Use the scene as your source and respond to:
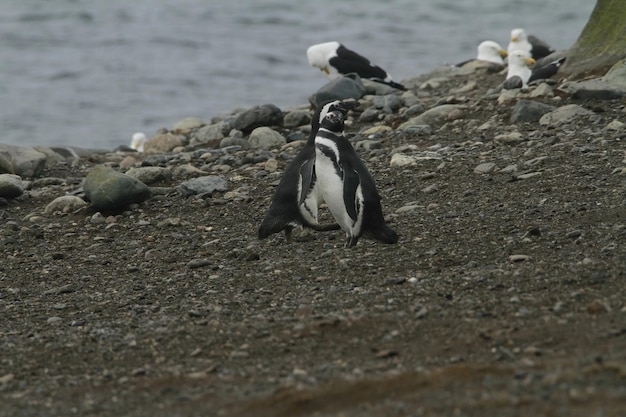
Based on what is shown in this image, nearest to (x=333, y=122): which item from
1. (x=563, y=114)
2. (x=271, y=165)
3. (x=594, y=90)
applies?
(x=271, y=165)

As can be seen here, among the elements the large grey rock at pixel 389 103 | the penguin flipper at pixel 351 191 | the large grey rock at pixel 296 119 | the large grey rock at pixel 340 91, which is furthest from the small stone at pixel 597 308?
the large grey rock at pixel 340 91

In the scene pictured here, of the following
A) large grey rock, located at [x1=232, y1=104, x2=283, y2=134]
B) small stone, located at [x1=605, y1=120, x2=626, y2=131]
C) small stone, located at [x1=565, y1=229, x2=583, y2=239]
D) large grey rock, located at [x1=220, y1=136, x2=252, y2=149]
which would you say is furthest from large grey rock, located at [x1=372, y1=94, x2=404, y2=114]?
small stone, located at [x1=565, y1=229, x2=583, y2=239]

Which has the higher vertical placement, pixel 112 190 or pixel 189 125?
pixel 189 125

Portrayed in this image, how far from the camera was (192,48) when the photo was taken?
80.0 ft

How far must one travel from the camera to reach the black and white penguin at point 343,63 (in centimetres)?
1227

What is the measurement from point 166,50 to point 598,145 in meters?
17.6

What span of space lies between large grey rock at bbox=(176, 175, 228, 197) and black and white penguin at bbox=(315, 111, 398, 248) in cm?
147

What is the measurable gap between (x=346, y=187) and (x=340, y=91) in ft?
14.5

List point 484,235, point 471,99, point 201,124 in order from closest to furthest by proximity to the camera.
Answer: point 484,235, point 471,99, point 201,124

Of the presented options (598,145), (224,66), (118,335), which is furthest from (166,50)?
(118,335)

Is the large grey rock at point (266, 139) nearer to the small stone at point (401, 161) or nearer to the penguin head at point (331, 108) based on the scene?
the small stone at point (401, 161)

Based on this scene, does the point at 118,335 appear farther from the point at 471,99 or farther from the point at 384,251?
the point at 471,99

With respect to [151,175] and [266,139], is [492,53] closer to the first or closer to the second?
[266,139]

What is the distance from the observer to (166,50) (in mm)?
24312
